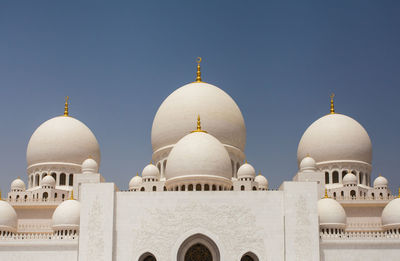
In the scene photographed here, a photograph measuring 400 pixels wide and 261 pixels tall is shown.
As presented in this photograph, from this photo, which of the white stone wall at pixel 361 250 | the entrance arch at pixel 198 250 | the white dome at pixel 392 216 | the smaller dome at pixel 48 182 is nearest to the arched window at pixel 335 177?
the white dome at pixel 392 216

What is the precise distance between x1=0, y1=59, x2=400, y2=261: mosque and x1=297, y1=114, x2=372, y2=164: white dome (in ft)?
1.89

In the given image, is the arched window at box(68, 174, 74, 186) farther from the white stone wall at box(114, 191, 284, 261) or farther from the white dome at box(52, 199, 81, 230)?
the white stone wall at box(114, 191, 284, 261)

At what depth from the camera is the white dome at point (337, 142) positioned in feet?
98.6

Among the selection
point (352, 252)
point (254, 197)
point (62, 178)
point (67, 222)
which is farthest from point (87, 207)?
point (352, 252)

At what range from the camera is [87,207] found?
2238cm

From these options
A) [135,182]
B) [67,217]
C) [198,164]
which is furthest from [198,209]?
[135,182]

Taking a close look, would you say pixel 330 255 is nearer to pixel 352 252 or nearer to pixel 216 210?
pixel 352 252

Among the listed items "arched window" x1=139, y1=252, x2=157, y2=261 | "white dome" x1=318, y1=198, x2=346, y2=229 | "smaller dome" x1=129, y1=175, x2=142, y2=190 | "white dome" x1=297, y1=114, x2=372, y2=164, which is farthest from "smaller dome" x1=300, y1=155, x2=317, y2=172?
"arched window" x1=139, y1=252, x2=157, y2=261

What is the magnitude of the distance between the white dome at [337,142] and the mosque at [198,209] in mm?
575

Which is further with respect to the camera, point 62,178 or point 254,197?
point 62,178

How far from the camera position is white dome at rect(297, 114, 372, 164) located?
3006 cm

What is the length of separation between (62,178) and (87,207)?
26.2 ft

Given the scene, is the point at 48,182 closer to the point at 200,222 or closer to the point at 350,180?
the point at 200,222

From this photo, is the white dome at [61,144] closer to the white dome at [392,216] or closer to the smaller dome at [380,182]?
the smaller dome at [380,182]
